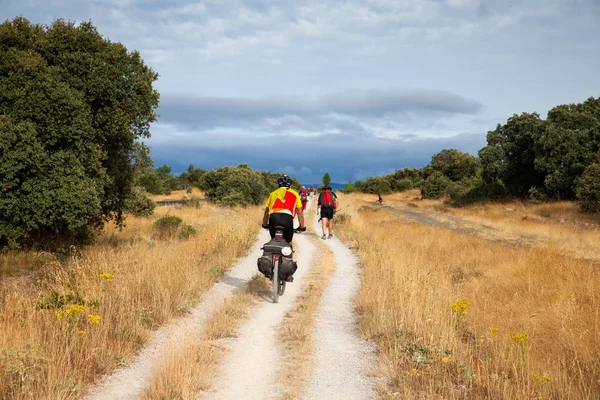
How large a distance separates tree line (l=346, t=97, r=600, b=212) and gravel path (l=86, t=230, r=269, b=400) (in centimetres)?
2533

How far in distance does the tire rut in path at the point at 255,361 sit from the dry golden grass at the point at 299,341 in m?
0.12

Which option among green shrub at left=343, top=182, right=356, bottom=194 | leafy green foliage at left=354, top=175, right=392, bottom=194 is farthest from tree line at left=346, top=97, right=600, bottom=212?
green shrub at left=343, top=182, right=356, bottom=194

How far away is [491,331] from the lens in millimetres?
5617

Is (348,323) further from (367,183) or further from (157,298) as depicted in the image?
(367,183)

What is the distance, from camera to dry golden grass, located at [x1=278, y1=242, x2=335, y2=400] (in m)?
4.91

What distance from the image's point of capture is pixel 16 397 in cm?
387

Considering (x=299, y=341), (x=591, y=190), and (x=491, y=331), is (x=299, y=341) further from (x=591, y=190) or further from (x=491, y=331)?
(x=591, y=190)

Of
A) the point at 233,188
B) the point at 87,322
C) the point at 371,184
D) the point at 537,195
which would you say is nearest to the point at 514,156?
the point at 537,195

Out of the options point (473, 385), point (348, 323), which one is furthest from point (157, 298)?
point (473, 385)

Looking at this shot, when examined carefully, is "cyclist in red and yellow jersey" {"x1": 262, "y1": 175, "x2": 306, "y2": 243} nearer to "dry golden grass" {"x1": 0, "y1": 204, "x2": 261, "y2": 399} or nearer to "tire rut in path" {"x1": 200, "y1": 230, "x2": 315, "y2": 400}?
"tire rut in path" {"x1": 200, "y1": 230, "x2": 315, "y2": 400}

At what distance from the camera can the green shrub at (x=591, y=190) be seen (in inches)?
989

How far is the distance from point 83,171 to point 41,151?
1222 mm

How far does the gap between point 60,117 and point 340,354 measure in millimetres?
10245

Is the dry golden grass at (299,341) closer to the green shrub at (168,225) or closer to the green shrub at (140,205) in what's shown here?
the green shrub at (168,225)
